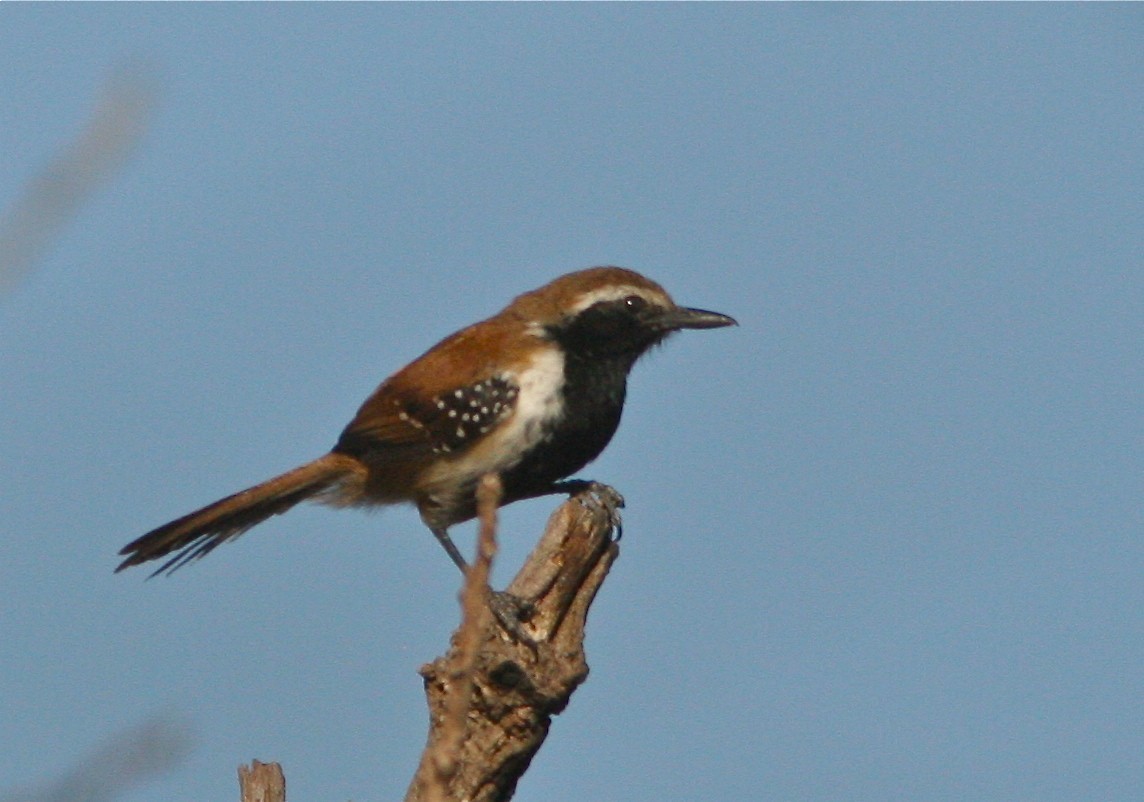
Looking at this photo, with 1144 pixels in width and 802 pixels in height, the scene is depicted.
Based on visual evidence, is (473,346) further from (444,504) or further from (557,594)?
(557,594)

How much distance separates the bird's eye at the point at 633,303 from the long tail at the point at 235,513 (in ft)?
4.33

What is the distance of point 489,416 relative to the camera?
6.32 m

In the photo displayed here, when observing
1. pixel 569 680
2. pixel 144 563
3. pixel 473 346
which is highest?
pixel 473 346

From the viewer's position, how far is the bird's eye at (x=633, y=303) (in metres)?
6.70

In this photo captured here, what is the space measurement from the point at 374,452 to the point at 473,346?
596 millimetres

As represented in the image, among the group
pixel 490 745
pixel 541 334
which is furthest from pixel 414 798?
pixel 541 334

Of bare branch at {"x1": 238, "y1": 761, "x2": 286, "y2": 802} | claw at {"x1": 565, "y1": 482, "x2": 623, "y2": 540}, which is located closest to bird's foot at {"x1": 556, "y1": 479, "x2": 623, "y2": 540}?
claw at {"x1": 565, "y1": 482, "x2": 623, "y2": 540}

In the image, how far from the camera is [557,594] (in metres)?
4.78

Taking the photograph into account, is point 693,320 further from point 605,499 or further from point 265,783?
point 265,783

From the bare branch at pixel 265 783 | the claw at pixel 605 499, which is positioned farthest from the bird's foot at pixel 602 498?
the bare branch at pixel 265 783

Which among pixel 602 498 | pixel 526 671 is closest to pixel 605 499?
pixel 602 498

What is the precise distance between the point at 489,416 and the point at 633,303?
33.3 inches

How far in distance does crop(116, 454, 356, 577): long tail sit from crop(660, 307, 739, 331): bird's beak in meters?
1.45

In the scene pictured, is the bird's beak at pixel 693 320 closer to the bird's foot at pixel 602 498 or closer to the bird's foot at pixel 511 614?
the bird's foot at pixel 602 498
